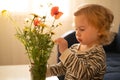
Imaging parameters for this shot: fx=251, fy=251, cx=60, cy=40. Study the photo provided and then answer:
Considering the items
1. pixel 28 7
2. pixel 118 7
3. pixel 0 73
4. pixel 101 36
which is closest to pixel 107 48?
pixel 118 7

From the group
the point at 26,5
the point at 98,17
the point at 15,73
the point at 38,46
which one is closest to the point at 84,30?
the point at 98,17

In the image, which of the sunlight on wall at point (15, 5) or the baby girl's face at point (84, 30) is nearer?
the baby girl's face at point (84, 30)

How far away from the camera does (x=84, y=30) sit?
42.4 inches

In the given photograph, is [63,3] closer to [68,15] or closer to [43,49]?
[68,15]

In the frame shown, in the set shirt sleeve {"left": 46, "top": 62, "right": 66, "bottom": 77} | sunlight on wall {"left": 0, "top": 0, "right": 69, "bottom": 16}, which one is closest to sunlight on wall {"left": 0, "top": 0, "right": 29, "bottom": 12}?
sunlight on wall {"left": 0, "top": 0, "right": 69, "bottom": 16}

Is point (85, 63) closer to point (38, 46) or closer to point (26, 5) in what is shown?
point (38, 46)

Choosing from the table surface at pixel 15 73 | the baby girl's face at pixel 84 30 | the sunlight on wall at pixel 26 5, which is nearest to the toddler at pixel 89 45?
the baby girl's face at pixel 84 30

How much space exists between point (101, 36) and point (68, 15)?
72.0 inches

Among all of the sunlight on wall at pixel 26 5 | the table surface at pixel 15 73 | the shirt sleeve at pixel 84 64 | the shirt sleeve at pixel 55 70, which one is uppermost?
the sunlight on wall at pixel 26 5

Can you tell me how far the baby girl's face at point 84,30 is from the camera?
1.07m

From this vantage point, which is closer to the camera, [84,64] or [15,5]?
[84,64]

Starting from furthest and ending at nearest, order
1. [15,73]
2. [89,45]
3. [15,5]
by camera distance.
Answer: [15,5]
[15,73]
[89,45]

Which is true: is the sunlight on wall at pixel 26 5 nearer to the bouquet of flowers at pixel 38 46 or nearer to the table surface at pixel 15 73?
the table surface at pixel 15 73

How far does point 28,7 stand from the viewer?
283 cm
